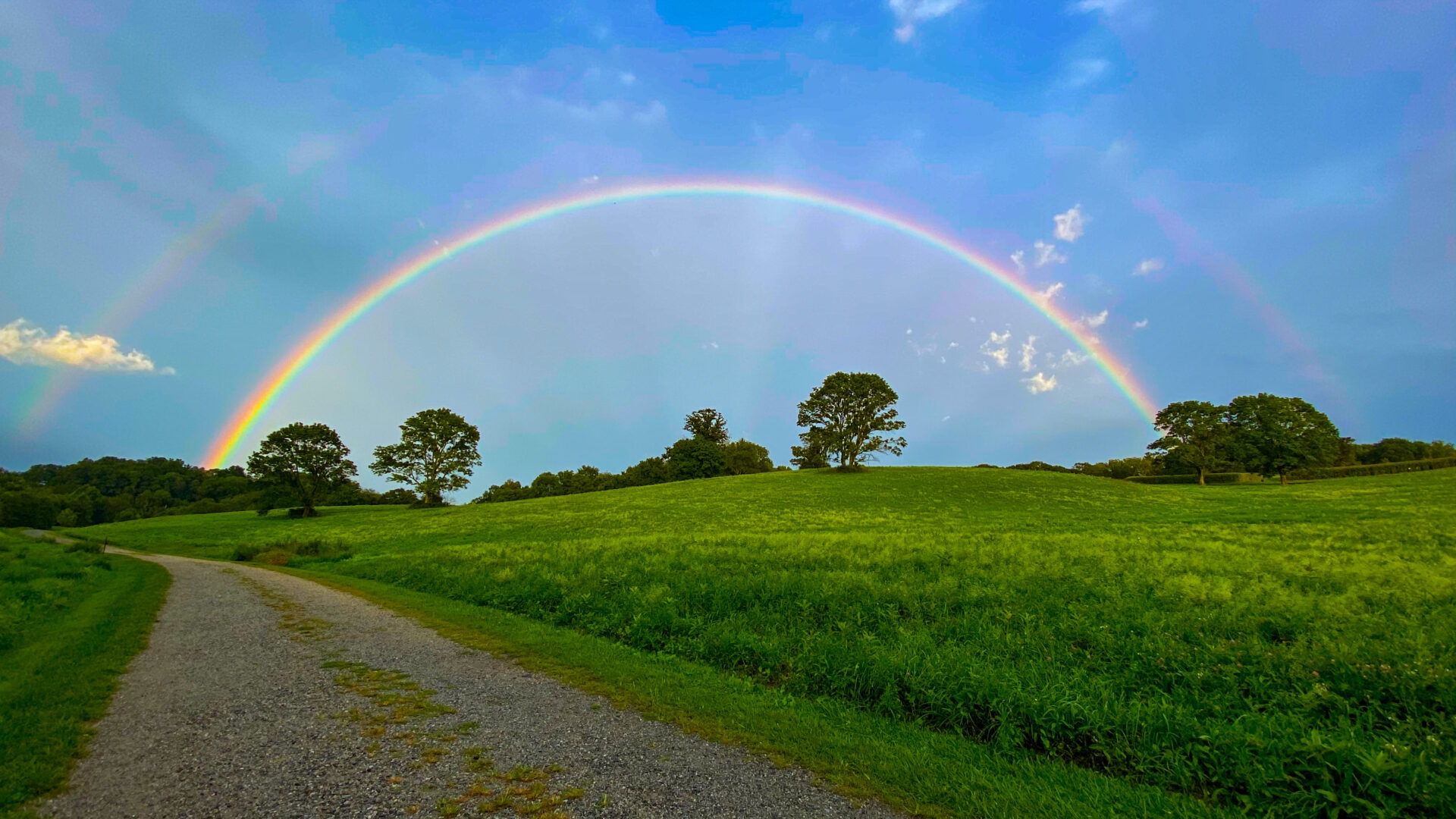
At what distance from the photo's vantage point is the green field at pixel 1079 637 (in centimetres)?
584

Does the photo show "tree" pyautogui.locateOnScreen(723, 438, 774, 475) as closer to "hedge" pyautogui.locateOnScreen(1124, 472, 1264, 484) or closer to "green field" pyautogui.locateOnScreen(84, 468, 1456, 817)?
"hedge" pyautogui.locateOnScreen(1124, 472, 1264, 484)

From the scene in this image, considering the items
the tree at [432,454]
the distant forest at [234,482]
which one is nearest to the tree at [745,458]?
the distant forest at [234,482]

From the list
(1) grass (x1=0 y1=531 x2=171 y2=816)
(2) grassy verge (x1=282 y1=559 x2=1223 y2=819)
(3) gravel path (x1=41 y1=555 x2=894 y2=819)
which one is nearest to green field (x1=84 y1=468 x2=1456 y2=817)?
(2) grassy verge (x1=282 y1=559 x2=1223 y2=819)

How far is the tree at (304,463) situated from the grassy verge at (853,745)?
76.4 metres

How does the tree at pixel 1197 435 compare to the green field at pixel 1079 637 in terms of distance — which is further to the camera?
the tree at pixel 1197 435

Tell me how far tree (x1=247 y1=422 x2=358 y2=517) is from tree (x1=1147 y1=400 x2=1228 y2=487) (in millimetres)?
116914

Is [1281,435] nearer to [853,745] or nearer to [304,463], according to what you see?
[853,745]

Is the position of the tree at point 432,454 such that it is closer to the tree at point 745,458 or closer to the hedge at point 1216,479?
the tree at point 745,458

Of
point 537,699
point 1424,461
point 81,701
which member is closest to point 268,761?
point 537,699

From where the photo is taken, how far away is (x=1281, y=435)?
6950 cm

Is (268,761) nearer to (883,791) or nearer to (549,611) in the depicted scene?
(883,791)

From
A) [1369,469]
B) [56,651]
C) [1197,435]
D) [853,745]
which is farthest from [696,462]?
[1369,469]

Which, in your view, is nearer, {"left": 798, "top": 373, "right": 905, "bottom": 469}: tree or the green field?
the green field

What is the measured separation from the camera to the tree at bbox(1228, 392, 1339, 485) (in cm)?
6894
